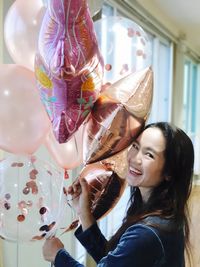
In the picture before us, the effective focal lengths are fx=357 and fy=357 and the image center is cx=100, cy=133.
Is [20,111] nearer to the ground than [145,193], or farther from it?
farther from it

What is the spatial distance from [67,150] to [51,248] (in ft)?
1.13

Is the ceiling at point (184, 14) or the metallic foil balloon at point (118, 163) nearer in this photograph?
the metallic foil balloon at point (118, 163)

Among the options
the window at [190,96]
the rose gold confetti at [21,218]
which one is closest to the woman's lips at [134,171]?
A: the rose gold confetti at [21,218]

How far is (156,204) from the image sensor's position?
1096 millimetres

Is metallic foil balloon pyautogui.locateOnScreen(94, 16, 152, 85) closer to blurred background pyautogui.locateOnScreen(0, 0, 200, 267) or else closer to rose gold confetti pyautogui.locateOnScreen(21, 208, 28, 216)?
rose gold confetti pyautogui.locateOnScreen(21, 208, 28, 216)

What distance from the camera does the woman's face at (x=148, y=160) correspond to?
1.07 m

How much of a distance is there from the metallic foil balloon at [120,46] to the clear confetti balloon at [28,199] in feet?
1.41

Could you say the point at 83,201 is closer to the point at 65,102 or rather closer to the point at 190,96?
the point at 65,102

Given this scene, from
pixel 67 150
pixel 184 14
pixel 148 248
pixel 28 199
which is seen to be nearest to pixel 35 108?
pixel 67 150

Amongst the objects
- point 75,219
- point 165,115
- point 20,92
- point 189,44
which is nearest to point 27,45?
point 20,92

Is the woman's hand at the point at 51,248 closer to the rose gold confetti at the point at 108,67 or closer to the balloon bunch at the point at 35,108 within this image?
the balloon bunch at the point at 35,108

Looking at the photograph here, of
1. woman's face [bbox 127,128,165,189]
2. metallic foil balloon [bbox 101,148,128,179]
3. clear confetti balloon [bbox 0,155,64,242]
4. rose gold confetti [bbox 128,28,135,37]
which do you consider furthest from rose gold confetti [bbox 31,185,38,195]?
rose gold confetti [bbox 128,28,135,37]

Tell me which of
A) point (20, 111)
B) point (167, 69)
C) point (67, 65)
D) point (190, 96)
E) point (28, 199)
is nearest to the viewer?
point (67, 65)

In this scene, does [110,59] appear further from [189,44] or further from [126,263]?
[189,44]
